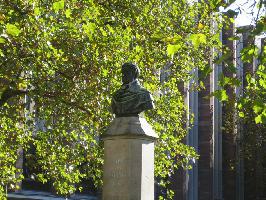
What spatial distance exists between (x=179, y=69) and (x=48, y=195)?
10242 millimetres

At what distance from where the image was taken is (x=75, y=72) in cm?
1417

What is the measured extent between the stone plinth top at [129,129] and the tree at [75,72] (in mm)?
3108

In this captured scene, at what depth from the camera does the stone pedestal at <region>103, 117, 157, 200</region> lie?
30.9 ft

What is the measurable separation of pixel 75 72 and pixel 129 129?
4908 millimetres

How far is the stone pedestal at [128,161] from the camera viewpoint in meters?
9.41

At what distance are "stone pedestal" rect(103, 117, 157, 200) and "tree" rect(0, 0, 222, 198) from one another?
3270mm

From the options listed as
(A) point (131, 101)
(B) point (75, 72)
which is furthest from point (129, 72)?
(B) point (75, 72)

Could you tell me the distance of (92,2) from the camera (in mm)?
14578

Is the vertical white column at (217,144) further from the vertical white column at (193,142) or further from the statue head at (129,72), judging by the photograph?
the statue head at (129,72)

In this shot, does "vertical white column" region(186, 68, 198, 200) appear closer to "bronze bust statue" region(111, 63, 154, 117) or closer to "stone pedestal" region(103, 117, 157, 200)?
"bronze bust statue" region(111, 63, 154, 117)

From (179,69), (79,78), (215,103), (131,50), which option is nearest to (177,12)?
(179,69)

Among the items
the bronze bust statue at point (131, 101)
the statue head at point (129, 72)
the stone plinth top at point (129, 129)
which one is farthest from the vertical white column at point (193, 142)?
the stone plinth top at point (129, 129)

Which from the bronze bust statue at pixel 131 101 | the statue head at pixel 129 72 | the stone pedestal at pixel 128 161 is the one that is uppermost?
the statue head at pixel 129 72

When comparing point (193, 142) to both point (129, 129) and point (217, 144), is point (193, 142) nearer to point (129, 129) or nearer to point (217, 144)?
point (217, 144)
